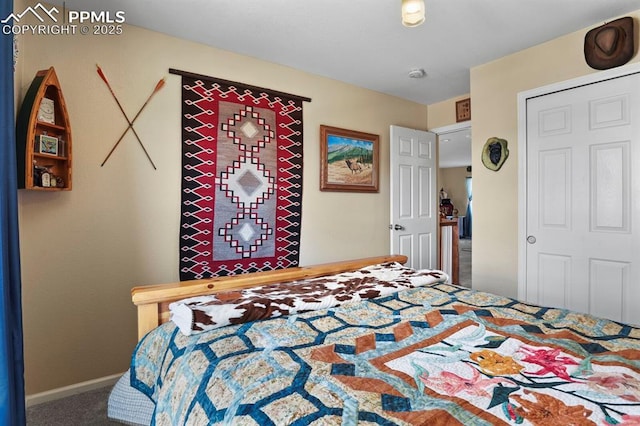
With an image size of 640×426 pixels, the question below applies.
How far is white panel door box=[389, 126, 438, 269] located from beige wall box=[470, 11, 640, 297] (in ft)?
2.58

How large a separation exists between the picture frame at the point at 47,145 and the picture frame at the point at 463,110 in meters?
3.70

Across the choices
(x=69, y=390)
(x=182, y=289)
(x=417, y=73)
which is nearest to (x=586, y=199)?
(x=417, y=73)

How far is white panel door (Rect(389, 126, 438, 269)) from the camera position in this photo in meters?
3.68

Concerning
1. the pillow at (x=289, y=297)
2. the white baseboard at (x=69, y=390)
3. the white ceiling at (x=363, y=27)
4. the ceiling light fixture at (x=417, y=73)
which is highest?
the white ceiling at (x=363, y=27)

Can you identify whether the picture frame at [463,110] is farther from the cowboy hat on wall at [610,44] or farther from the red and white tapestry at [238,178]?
the red and white tapestry at [238,178]

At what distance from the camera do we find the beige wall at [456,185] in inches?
448

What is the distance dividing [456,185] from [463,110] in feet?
27.3

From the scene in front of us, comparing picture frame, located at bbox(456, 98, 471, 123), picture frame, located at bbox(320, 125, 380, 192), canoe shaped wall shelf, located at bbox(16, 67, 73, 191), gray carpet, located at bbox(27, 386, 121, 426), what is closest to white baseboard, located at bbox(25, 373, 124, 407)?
gray carpet, located at bbox(27, 386, 121, 426)

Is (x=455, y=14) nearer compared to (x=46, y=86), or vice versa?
(x=46, y=86)

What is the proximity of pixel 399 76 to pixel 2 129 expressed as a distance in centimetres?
303

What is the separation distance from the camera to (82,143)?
214 centimetres

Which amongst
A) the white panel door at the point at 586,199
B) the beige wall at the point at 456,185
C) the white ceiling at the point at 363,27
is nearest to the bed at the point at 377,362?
the white panel door at the point at 586,199

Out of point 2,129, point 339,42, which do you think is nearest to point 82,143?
point 2,129

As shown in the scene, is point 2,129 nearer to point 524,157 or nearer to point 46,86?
point 46,86
